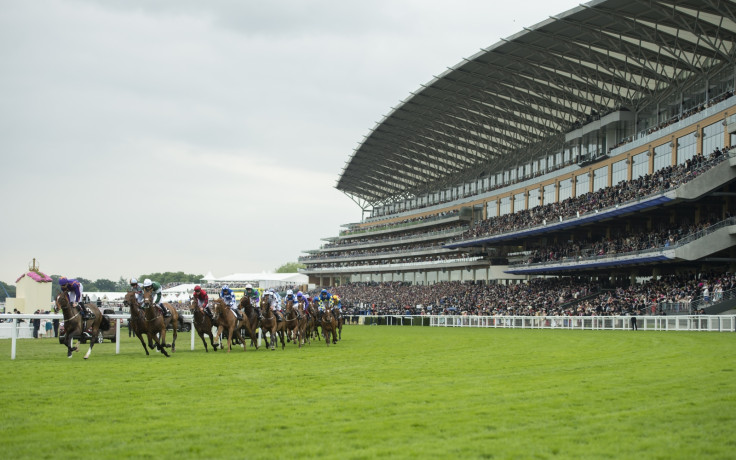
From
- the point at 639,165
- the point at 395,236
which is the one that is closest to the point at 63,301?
the point at 639,165

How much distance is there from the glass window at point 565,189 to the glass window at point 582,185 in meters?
1.07

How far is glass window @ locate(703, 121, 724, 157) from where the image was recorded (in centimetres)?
3947

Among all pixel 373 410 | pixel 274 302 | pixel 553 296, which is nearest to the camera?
pixel 373 410

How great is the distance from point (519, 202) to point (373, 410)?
60389 millimetres

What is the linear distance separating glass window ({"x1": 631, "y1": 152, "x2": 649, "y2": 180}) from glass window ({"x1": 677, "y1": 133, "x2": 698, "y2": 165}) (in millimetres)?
3460

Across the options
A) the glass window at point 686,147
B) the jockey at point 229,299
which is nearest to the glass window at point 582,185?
the glass window at point 686,147

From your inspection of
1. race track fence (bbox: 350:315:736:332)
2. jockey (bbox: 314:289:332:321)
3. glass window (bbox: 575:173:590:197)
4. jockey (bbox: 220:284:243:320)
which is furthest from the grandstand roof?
jockey (bbox: 220:284:243:320)

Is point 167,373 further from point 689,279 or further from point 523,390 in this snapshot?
point 689,279

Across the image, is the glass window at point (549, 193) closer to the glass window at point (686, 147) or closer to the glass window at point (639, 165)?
the glass window at point (639, 165)

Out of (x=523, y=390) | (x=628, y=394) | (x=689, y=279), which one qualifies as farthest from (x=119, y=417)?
(x=689, y=279)

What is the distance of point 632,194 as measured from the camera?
42.5m

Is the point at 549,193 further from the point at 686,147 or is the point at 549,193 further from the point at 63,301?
the point at 63,301

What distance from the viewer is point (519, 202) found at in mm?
67188

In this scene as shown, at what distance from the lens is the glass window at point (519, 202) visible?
2611 inches
